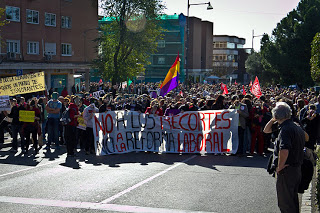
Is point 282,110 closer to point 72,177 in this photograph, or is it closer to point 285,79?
point 72,177

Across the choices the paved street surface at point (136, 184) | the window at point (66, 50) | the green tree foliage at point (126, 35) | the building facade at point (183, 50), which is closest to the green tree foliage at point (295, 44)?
the green tree foliage at point (126, 35)

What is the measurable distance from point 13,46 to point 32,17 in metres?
3.63

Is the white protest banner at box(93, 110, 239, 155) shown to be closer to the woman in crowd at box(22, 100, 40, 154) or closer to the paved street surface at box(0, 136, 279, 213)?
the paved street surface at box(0, 136, 279, 213)

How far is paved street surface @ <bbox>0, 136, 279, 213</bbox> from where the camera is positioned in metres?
7.94

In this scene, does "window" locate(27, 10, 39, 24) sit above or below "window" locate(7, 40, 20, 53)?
above

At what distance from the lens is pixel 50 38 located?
42.1 m

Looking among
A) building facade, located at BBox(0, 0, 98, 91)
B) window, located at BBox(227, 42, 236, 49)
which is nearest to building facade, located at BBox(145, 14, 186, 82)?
window, located at BBox(227, 42, 236, 49)

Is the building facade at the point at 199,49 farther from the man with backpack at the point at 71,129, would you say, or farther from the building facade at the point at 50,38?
the man with backpack at the point at 71,129

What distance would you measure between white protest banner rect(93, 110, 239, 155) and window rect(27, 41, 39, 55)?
2726 cm

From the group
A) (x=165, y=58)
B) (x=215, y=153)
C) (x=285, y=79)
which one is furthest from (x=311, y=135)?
(x=165, y=58)

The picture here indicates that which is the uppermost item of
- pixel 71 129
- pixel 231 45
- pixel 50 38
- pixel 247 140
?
pixel 231 45

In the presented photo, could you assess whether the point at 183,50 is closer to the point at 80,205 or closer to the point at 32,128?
the point at 32,128

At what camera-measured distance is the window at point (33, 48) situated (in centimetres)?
3956

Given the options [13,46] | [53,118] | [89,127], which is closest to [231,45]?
[13,46]
